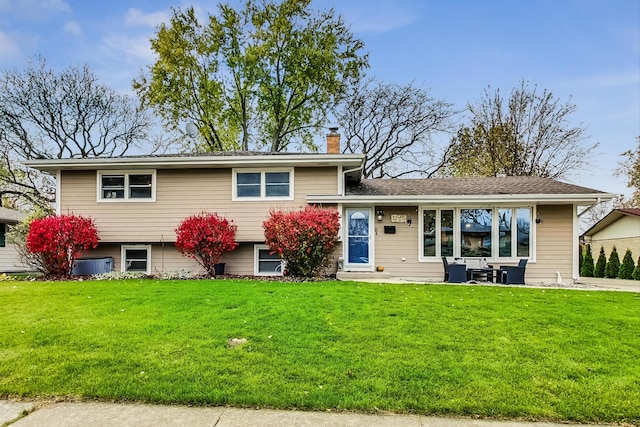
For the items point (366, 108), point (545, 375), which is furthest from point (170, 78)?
point (545, 375)

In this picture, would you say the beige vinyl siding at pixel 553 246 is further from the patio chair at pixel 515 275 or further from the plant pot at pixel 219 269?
the plant pot at pixel 219 269

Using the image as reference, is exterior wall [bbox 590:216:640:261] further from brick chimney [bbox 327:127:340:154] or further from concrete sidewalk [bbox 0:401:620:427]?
concrete sidewalk [bbox 0:401:620:427]

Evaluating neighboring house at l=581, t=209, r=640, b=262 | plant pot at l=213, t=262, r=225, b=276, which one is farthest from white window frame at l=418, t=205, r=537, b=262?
neighboring house at l=581, t=209, r=640, b=262

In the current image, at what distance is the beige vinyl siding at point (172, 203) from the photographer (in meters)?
12.5

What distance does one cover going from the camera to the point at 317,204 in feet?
40.6

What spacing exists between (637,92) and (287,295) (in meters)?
19.2

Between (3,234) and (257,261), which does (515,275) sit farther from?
(3,234)

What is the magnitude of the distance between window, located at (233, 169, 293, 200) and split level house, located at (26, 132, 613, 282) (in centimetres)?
3

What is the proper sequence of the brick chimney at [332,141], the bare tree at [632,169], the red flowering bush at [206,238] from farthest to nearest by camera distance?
1. the bare tree at [632,169]
2. the brick chimney at [332,141]
3. the red flowering bush at [206,238]

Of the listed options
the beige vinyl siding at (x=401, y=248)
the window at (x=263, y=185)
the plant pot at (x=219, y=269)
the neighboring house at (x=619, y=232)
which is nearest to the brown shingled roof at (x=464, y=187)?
the beige vinyl siding at (x=401, y=248)

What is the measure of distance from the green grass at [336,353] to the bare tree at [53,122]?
20.0m

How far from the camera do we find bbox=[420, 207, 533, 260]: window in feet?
39.6

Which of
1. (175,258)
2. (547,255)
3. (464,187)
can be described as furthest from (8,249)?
(547,255)

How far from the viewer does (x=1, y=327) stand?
5613mm
